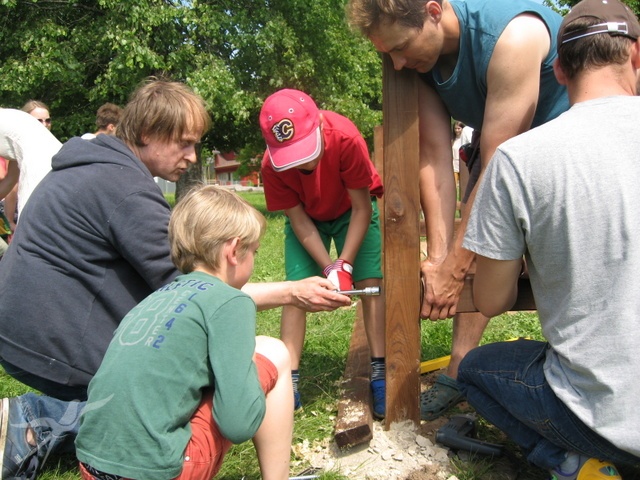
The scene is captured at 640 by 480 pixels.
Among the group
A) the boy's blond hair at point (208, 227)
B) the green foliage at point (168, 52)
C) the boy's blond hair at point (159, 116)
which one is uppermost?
the green foliage at point (168, 52)

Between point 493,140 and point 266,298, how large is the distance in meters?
1.10

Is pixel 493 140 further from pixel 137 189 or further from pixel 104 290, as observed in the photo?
pixel 104 290

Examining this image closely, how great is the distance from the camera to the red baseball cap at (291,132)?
2.85 m

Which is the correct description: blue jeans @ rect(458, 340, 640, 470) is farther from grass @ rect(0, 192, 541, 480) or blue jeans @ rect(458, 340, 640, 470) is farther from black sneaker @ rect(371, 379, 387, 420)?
black sneaker @ rect(371, 379, 387, 420)

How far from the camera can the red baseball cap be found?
285cm

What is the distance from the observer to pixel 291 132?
2.85m

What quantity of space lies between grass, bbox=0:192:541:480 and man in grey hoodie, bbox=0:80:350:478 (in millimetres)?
264

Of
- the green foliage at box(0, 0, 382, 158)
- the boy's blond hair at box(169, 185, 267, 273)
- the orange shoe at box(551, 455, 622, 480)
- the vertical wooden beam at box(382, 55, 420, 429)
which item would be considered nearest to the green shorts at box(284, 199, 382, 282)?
the vertical wooden beam at box(382, 55, 420, 429)

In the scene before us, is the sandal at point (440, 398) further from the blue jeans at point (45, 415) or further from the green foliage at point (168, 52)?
the green foliage at point (168, 52)

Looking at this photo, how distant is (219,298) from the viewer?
1.83m

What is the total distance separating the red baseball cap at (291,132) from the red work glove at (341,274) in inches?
21.7

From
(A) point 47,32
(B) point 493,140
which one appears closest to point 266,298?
(B) point 493,140

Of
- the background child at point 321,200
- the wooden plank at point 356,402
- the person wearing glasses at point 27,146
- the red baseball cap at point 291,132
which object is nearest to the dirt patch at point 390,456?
the wooden plank at point 356,402

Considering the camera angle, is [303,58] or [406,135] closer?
[406,135]
